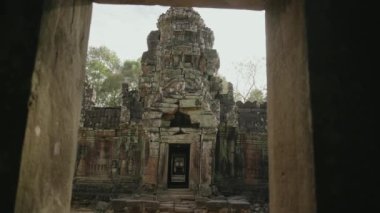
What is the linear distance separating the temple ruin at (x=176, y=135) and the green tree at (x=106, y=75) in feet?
45.8

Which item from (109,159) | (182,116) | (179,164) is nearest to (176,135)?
(182,116)

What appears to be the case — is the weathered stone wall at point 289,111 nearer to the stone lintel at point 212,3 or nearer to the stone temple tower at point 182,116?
the stone lintel at point 212,3

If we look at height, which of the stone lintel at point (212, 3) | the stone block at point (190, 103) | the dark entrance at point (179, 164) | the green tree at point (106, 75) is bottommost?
the dark entrance at point (179, 164)

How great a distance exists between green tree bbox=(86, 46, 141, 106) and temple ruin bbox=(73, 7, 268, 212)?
14.0 metres

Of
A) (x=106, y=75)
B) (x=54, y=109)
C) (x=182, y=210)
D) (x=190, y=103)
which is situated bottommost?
(x=182, y=210)

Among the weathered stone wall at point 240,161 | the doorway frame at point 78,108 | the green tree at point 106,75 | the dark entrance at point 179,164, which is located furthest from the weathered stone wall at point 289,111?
the green tree at point 106,75

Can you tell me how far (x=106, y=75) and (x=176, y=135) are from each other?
21.7 m

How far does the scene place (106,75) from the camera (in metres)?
35.0

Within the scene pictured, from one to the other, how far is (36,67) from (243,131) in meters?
16.1

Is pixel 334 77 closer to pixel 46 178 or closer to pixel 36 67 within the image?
pixel 36 67

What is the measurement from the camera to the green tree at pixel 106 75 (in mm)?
34438

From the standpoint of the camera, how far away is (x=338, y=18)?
1.72 m

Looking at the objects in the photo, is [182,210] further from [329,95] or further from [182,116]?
[329,95]

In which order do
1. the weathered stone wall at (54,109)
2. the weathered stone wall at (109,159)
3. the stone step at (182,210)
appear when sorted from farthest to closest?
1. the weathered stone wall at (109,159)
2. the stone step at (182,210)
3. the weathered stone wall at (54,109)
